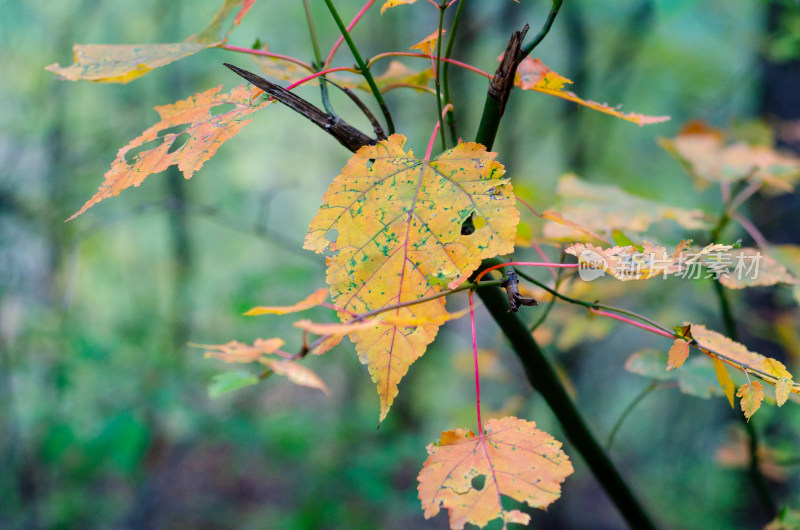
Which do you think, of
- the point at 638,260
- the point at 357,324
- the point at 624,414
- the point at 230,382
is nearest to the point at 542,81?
the point at 638,260

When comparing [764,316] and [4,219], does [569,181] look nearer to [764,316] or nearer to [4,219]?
[764,316]

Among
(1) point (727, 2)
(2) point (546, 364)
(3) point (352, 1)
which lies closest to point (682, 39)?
(1) point (727, 2)

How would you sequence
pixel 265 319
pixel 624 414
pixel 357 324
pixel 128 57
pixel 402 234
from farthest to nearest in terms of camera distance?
pixel 265 319
pixel 624 414
pixel 128 57
pixel 402 234
pixel 357 324

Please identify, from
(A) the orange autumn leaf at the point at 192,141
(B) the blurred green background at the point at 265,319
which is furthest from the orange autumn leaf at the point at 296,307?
→ (B) the blurred green background at the point at 265,319

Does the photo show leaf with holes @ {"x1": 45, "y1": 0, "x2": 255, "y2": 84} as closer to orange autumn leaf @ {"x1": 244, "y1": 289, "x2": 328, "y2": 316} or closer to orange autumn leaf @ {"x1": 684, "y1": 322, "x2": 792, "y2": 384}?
orange autumn leaf @ {"x1": 244, "y1": 289, "x2": 328, "y2": 316}

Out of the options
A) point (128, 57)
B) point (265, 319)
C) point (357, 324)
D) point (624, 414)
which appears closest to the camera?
point (357, 324)

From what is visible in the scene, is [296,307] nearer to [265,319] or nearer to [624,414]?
[624,414]

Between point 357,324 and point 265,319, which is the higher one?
point 265,319
